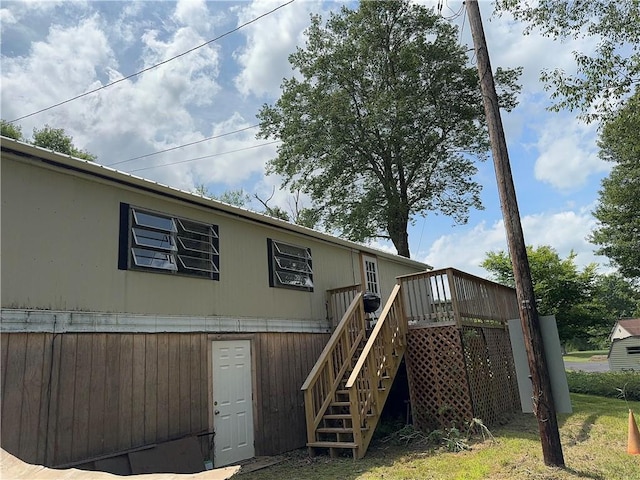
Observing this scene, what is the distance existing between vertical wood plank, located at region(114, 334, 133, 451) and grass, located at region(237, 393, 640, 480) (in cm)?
176

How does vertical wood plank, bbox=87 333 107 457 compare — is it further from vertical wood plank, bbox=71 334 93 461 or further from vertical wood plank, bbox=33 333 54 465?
vertical wood plank, bbox=33 333 54 465

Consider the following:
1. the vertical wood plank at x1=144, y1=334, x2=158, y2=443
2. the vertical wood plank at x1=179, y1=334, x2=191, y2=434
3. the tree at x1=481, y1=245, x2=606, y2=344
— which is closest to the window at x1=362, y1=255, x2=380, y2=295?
the vertical wood plank at x1=179, y1=334, x2=191, y2=434

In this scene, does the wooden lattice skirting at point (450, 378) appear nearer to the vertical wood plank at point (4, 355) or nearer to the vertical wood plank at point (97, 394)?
the vertical wood plank at point (97, 394)

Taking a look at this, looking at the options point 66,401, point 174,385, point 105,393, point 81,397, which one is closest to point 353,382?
point 174,385

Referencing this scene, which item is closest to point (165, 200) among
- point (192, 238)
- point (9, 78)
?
point (192, 238)

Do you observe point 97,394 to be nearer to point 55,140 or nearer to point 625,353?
point 55,140

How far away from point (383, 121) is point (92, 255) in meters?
13.2

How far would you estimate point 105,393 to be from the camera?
5438 mm

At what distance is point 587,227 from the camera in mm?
24391

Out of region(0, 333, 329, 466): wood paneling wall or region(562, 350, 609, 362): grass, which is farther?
region(562, 350, 609, 362): grass

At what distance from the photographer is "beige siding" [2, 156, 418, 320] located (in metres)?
4.92

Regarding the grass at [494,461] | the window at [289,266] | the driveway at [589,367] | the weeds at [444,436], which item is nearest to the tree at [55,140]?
the window at [289,266]

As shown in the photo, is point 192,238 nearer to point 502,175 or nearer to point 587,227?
point 502,175

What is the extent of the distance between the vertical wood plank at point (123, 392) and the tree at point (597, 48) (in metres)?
9.34
